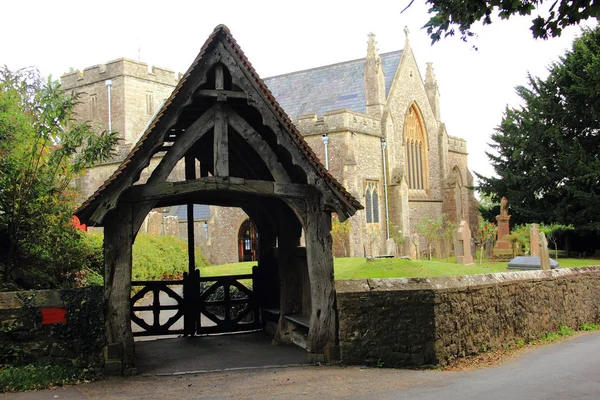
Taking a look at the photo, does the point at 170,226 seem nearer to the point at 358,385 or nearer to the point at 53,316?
the point at 53,316

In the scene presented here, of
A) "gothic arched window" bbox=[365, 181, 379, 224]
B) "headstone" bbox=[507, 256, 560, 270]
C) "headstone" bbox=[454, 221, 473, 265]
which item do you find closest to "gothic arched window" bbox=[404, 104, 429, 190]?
"gothic arched window" bbox=[365, 181, 379, 224]

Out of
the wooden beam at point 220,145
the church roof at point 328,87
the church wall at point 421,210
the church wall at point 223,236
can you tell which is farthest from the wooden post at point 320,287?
the church wall at point 421,210

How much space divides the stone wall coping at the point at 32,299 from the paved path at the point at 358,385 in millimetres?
1188

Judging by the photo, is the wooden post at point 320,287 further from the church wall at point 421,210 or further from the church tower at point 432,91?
the church tower at point 432,91

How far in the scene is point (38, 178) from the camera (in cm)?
1030

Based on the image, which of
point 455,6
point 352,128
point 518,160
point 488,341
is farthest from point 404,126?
point 455,6

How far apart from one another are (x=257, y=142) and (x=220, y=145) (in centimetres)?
50

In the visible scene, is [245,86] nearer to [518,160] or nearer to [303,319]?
[303,319]

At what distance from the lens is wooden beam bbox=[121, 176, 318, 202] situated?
825 centimetres

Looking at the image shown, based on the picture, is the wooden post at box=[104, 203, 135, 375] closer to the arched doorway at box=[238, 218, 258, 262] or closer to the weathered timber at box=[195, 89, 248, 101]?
the weathered timber at box=[195, 89, 248, 101]

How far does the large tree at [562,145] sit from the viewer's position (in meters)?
25.0

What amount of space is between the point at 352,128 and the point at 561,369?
80.8ft

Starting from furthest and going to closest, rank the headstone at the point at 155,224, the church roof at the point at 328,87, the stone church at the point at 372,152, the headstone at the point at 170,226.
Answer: the church roof at the point at 328,87 < the stone church at the point at 372,152 < the headstone at the point at 170,226 < the headstone at the point at 155,224

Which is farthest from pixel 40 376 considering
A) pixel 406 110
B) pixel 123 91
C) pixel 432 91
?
pixel 123 91
